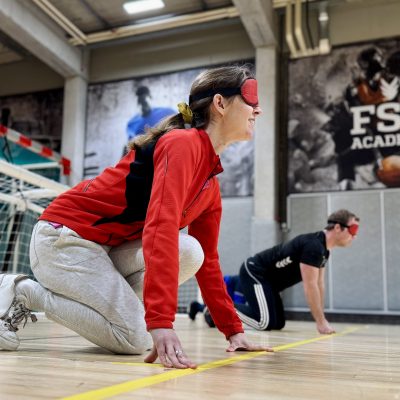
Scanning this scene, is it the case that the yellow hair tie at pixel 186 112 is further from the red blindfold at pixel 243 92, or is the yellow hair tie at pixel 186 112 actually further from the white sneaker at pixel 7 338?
the white sneaker at pixel 7 338

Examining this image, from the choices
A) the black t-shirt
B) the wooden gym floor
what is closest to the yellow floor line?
the wooden gym floor

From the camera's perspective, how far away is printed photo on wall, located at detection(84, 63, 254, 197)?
32.3 ft

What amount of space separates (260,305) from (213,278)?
8.56ft

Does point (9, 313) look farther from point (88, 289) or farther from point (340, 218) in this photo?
point (340, 218)

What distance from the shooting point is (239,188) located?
29.7 ft

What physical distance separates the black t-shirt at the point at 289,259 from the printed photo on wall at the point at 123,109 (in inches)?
210

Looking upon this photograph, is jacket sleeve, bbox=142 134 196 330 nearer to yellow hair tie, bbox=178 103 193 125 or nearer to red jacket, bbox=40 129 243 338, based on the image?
red jacket, bbox=40 129 243 338

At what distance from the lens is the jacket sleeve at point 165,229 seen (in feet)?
4.97

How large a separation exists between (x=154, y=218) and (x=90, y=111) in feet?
30.2

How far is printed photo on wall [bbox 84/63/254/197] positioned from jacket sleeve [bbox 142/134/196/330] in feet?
26.3

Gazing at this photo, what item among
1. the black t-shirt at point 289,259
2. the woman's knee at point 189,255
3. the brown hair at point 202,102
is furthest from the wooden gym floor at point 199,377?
the black t-shirt at point 289,259

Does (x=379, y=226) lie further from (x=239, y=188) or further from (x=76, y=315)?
(x=76, y=315)

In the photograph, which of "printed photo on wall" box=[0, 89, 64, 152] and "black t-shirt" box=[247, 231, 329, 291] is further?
"printed photo on wall" box=[0, 89, 64, 152]

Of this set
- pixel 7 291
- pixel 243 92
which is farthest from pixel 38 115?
pixel 243 92
